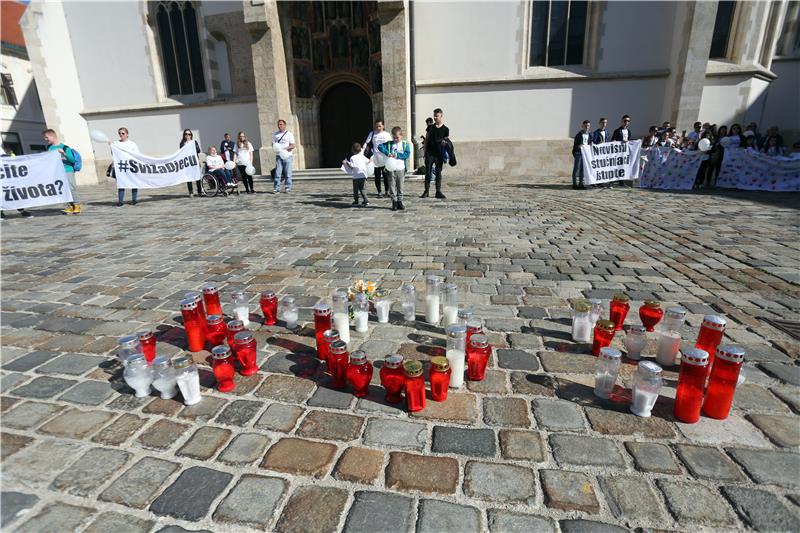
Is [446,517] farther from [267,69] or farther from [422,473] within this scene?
[267,69]

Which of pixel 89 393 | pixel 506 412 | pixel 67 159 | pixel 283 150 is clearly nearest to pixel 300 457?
pixel 506 412

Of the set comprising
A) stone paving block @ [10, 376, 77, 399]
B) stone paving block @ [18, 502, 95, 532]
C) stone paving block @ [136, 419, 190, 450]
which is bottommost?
stone paving block @ [10, 376, 77, 399]

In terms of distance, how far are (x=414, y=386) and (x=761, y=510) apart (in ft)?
5.42

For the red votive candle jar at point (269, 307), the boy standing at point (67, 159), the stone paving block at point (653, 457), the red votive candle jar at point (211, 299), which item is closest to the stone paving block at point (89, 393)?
the red votive candle jar at point (211, 299)

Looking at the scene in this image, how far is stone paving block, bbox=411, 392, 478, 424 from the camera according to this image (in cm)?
236

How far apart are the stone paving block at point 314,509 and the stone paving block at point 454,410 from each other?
2.34 ft

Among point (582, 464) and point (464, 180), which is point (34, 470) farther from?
point (464, 180)

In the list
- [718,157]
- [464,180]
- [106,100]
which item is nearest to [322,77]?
[464,180]

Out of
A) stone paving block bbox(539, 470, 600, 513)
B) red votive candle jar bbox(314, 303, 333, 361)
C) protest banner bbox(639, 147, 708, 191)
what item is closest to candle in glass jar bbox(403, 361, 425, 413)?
stone paving block bbox(539, 470, 600, 513)

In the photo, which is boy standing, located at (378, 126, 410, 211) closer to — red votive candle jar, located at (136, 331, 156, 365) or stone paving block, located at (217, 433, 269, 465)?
red votive candle jar, located at (136, 331, 156, 365)

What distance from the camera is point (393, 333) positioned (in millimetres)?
3453

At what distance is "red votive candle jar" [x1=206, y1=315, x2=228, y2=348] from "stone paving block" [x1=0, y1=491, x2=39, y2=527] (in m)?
1.48

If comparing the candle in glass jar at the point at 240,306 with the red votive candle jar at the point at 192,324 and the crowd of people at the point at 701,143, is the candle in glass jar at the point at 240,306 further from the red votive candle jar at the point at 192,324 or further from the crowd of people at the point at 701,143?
the crowd of people at the point at 701,143

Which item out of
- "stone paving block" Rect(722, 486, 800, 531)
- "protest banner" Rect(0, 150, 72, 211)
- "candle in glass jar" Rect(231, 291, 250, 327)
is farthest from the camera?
"protest banner" Rect(0, 150, 72, 211)
